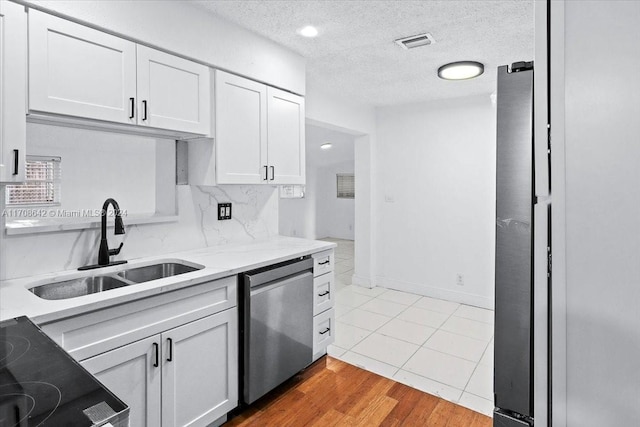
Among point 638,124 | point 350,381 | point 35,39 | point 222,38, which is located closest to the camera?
point 638,124

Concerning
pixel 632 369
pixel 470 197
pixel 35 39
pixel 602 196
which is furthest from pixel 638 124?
pixel 470 197

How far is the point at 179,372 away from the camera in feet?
5.66

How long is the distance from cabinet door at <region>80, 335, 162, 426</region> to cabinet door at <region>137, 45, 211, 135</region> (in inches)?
45.4

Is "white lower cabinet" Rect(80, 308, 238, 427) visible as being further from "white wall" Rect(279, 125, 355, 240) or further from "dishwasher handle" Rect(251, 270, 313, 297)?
"white wall" Rect(279, 125, 355, 240)

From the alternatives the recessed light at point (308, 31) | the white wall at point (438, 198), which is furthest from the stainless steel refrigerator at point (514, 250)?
the white wall at point (438, 198)

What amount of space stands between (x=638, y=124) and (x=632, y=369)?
0.29 meters

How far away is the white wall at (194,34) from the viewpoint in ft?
5.71

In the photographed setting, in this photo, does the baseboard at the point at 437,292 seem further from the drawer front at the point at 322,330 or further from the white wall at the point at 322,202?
the white wall at the point at 322,202

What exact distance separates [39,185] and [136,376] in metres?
1.15

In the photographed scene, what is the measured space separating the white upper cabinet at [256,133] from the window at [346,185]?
18.4ft

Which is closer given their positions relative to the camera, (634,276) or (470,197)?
(634,276)

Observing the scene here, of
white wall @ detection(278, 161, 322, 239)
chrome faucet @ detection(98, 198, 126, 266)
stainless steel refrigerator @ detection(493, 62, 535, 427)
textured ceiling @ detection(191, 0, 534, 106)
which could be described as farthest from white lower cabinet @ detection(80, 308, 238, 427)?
white wall @ detection(278, 161, 322, 239)

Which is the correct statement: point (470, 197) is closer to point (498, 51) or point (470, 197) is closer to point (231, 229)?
point (498, 51)

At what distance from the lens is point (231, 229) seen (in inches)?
109
